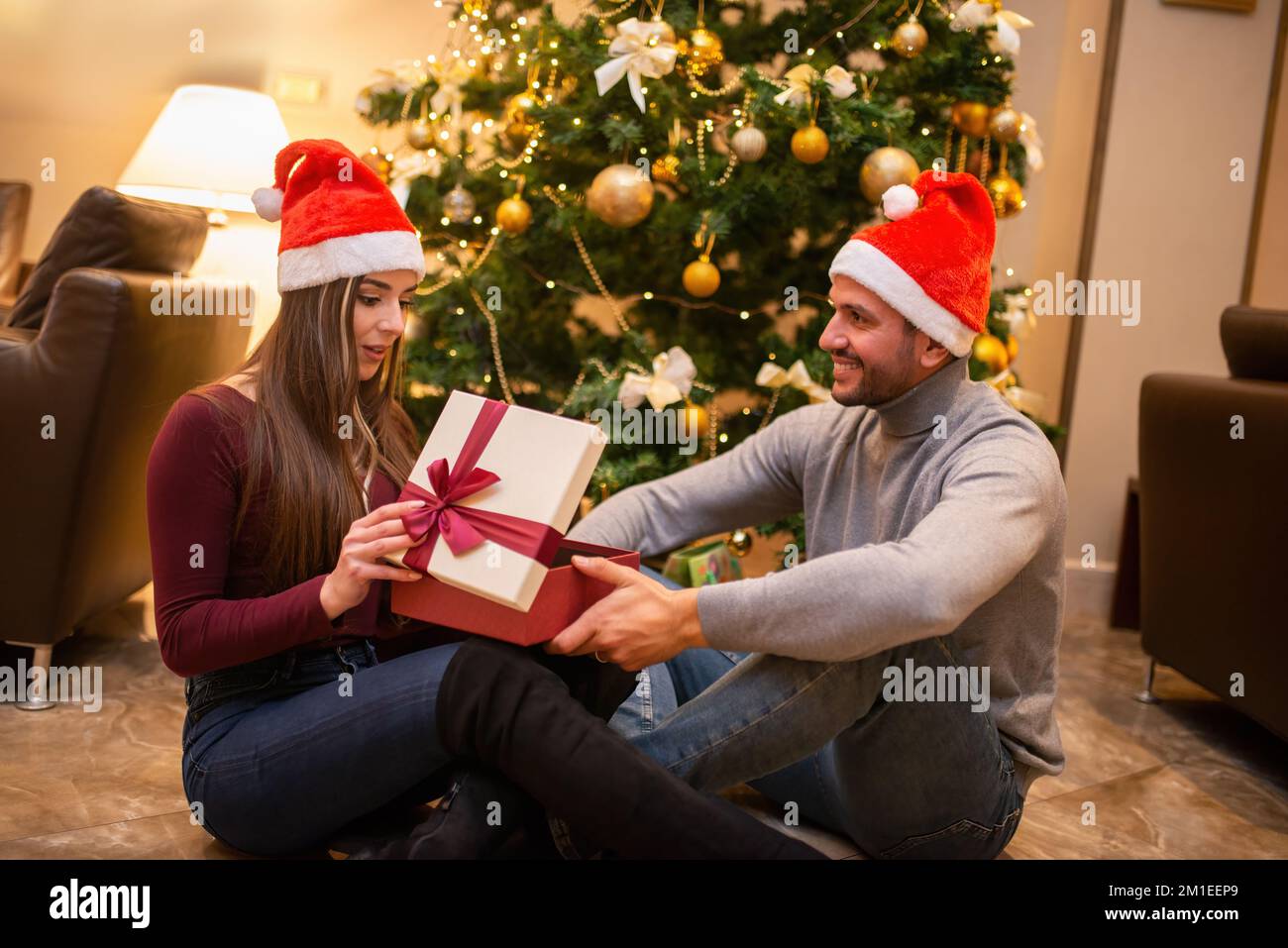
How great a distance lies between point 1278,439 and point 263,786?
1.78 metres

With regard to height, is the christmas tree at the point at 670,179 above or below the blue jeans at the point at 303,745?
above

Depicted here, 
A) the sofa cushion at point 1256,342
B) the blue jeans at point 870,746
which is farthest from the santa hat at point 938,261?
the sofa cushion at point 1256,342

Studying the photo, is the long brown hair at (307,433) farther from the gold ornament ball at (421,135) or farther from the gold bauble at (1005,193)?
the gold bauble at (1005,193)

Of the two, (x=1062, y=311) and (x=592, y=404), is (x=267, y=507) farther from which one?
(x=1062, y=311)

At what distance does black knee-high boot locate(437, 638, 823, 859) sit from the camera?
1.20m

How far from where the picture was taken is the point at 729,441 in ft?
8.76

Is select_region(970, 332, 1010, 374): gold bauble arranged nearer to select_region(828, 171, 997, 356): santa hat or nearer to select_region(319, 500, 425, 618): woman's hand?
select_region(828, 171, 997, 356): santa hat

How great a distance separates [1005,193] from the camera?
252 centimetres

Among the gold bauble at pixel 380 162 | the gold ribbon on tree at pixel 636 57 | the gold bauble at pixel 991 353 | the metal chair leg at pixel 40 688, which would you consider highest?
the gold ribbon on tree at pixel 636 57

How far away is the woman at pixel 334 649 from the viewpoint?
48.4 inches

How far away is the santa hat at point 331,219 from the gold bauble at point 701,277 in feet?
3.23

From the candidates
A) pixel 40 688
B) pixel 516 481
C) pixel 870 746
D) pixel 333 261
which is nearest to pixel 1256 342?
pixel 870 746
